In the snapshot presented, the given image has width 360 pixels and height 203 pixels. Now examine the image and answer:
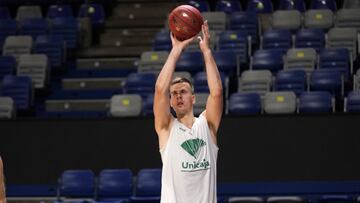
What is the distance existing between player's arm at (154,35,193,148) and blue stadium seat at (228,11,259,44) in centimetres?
1006

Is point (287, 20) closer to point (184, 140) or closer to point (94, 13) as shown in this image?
point (94, 13)

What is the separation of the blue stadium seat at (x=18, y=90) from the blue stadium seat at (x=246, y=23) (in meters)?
3.86

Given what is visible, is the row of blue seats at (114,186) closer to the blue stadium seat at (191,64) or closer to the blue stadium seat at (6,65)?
the blue stadium seat at (191,64)

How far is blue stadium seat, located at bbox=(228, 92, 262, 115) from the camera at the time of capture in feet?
41.8

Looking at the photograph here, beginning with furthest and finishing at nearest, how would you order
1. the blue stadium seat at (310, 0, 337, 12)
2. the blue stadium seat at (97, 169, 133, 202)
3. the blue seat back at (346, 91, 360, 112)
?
the blue stadium seat at (310, 0, 337, 12) < the blue seat back at (346, 91, 360, 112) < the blue stadium seat at (97, 169, 133, 202)

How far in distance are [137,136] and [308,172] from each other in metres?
2.57

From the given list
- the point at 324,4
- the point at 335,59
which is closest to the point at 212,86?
the point at 335,59

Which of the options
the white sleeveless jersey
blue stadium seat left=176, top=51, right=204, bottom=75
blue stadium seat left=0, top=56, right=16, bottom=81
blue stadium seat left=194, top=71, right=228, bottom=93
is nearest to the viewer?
the white sleeveless jersey

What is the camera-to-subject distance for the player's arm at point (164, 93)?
548 centimetres

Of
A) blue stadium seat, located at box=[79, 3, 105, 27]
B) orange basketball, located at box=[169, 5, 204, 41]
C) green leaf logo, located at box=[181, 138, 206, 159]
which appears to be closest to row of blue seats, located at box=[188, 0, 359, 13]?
blue stadium seat, located at box=[79, 3, 105, 27]

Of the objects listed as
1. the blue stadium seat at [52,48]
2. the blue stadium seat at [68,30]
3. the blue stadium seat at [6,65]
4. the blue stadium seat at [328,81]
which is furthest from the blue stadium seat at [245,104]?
the blue stadium seat at [68,30]

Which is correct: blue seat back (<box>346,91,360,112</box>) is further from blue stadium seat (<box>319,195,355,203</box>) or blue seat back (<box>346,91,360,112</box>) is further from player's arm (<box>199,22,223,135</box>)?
player's arm (<box>199,22,223,135</box>)

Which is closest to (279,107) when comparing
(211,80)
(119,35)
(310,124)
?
(310,124)

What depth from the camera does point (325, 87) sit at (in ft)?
43.8
